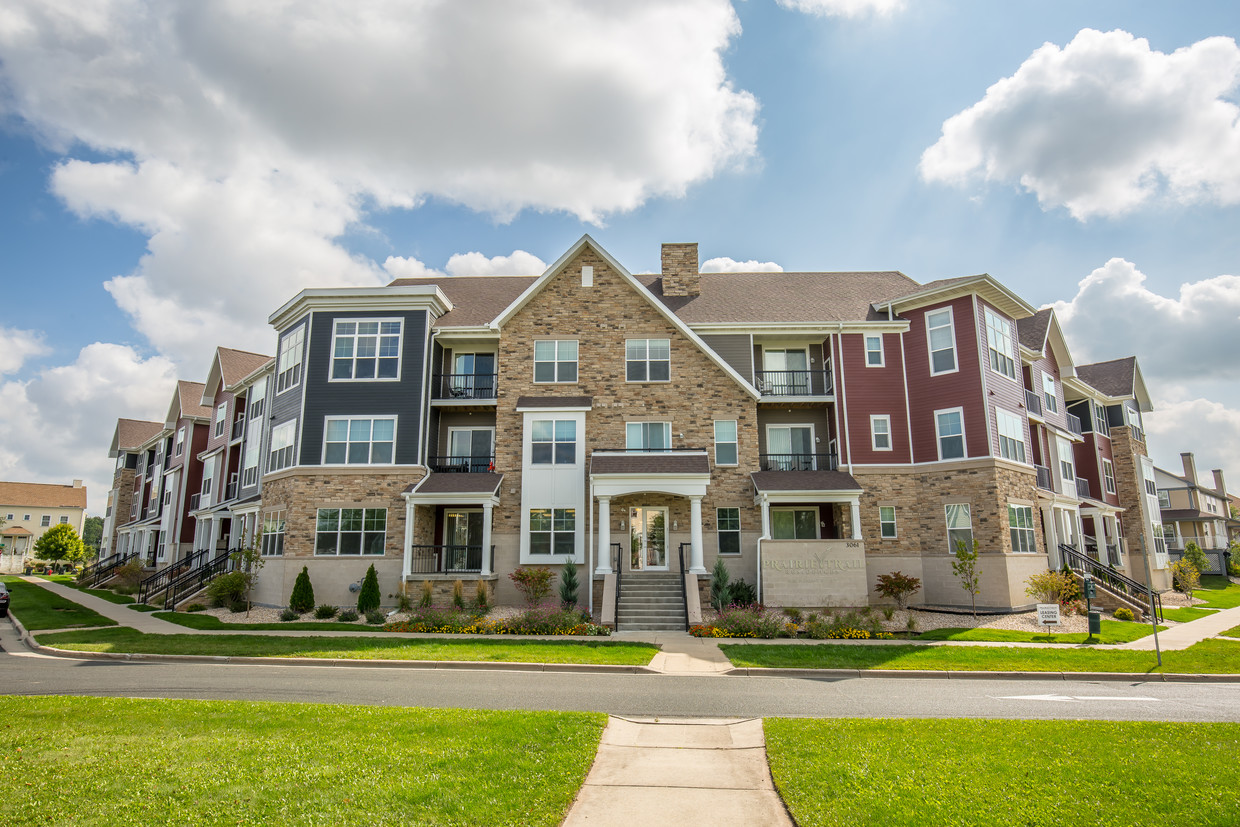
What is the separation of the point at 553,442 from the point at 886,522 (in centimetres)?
1278

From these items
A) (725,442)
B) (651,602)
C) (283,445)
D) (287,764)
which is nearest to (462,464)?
(283,445)

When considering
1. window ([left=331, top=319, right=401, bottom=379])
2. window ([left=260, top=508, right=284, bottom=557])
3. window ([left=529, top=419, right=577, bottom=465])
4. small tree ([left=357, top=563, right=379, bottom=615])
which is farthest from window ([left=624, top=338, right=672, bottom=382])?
window ([left=260, top=508, right=284, bottom=557])

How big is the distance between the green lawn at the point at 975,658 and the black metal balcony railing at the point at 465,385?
14084mm

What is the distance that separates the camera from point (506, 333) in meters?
26.6

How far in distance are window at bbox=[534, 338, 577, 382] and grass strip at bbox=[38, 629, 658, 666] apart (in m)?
11.2

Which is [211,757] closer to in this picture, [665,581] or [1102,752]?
[1102,752]

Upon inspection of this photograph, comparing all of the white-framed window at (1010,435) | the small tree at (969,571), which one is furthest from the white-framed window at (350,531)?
the white-framed window at (1010,435)

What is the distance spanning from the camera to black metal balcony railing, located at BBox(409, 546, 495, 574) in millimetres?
24531

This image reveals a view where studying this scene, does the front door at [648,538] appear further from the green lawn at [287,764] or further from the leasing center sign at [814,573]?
the green lawn at [287,764]

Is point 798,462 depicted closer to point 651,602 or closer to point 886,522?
point 886,522

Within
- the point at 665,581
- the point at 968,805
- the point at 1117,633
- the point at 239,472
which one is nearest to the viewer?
the point at 968,805

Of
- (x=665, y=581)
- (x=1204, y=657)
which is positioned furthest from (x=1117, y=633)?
(x=665, y=581)

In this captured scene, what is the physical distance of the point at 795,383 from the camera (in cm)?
2853

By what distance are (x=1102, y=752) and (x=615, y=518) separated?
17.8 metres
